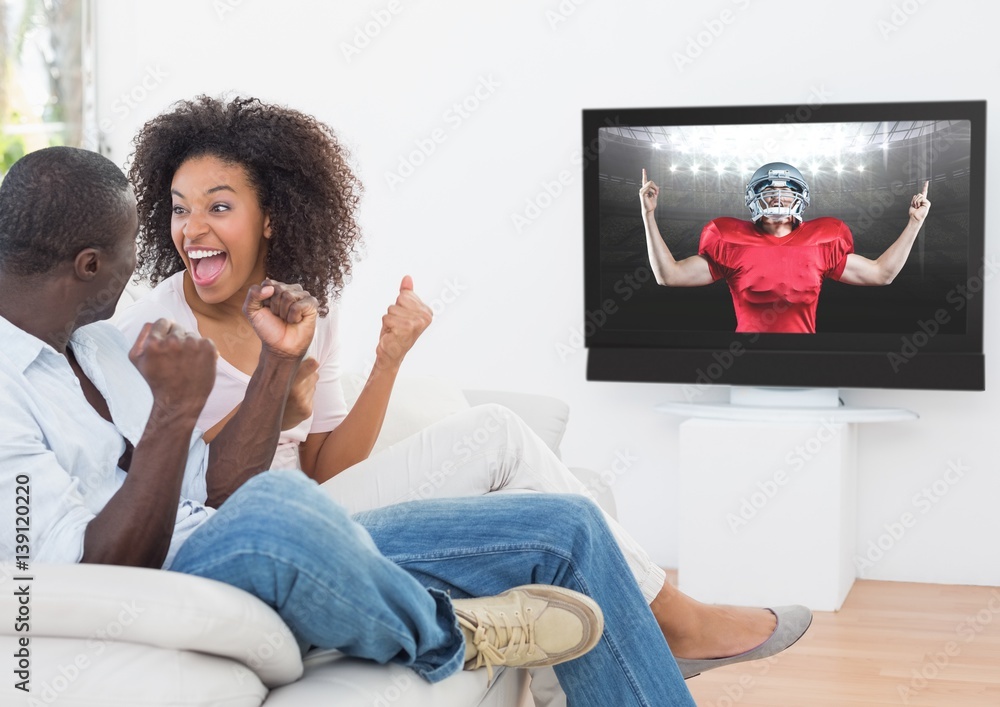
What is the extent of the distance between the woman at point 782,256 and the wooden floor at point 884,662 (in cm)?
80

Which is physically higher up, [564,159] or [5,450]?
[564,159]

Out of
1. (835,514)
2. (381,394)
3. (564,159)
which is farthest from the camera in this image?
(564,159)

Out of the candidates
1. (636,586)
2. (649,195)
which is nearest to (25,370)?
(636,586)

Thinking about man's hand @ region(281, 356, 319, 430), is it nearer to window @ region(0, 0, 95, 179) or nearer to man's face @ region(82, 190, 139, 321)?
man's face @ region(82, 190, 139, 321)

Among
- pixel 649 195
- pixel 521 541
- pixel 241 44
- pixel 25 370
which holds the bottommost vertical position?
pixel 521 541

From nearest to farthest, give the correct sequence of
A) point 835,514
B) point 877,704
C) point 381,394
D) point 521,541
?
point 521,541
point 381,394
point 877,704
point 835,514

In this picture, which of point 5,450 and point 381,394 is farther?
point 381,394

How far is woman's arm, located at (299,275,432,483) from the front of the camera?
194 centimetres

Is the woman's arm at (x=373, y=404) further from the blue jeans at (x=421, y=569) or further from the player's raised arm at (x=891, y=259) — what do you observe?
the player's raised arm at (x=891, y=259)

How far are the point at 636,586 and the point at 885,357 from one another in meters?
1.76

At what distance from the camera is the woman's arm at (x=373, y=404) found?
76.5 inches

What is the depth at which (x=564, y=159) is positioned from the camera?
351 cm

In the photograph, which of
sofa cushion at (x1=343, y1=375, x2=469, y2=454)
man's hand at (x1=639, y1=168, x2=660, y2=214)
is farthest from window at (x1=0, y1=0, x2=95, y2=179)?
man's hand at (x1=639, y1=168, x2=660, y2=214)

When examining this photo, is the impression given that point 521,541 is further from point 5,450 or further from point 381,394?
point 5,450
